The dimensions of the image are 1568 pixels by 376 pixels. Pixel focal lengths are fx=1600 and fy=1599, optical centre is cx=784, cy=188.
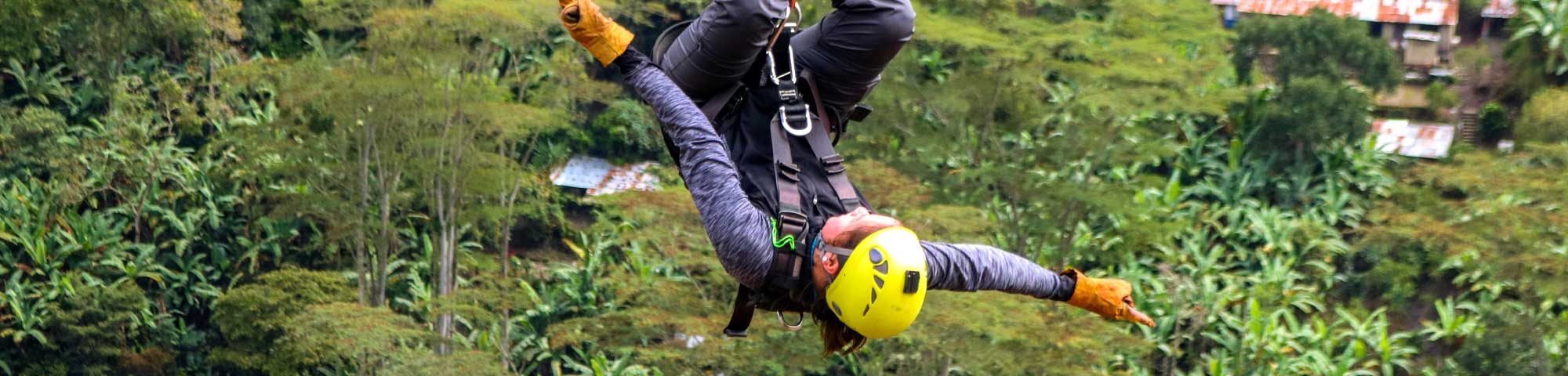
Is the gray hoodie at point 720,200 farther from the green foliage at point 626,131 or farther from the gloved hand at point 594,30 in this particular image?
the green foliage at point 626,131

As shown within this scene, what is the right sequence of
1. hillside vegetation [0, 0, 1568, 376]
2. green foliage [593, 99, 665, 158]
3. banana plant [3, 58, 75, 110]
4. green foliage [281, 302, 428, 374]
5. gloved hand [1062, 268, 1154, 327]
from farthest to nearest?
green foliage [593, 99, 665, 158] → banana plant [3, 58, 75, 110] → green foliage [281, 302, 428, 374] → hillside vegetation [0, 0, 1568, 376] → gloved hand [1062, 268, 1154, 327]

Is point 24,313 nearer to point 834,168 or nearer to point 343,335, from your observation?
point 343,335

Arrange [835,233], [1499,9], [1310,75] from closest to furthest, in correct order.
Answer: [835,233] → [1310,75] → [1499,9]

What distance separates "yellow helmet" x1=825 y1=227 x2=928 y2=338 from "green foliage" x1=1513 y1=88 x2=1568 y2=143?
940 cm

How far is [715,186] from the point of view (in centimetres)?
248

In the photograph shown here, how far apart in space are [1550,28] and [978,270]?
42.1 ft

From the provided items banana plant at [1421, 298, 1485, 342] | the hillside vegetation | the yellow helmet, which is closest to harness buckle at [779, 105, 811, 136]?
the yellow helmet

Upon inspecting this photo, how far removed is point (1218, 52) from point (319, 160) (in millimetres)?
6697

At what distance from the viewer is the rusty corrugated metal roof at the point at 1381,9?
47.1ft

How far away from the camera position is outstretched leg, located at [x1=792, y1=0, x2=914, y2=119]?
8.89 ft

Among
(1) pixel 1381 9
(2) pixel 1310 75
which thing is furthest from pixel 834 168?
(1) pixel 1381 9

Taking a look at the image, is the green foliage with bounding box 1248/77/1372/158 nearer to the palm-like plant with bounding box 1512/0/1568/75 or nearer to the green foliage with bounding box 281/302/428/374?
the palm-like plant with bounding box 1512/0/1568/75

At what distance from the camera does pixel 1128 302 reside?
285 cm

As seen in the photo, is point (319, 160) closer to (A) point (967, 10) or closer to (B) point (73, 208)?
(B) point (73, 208)
